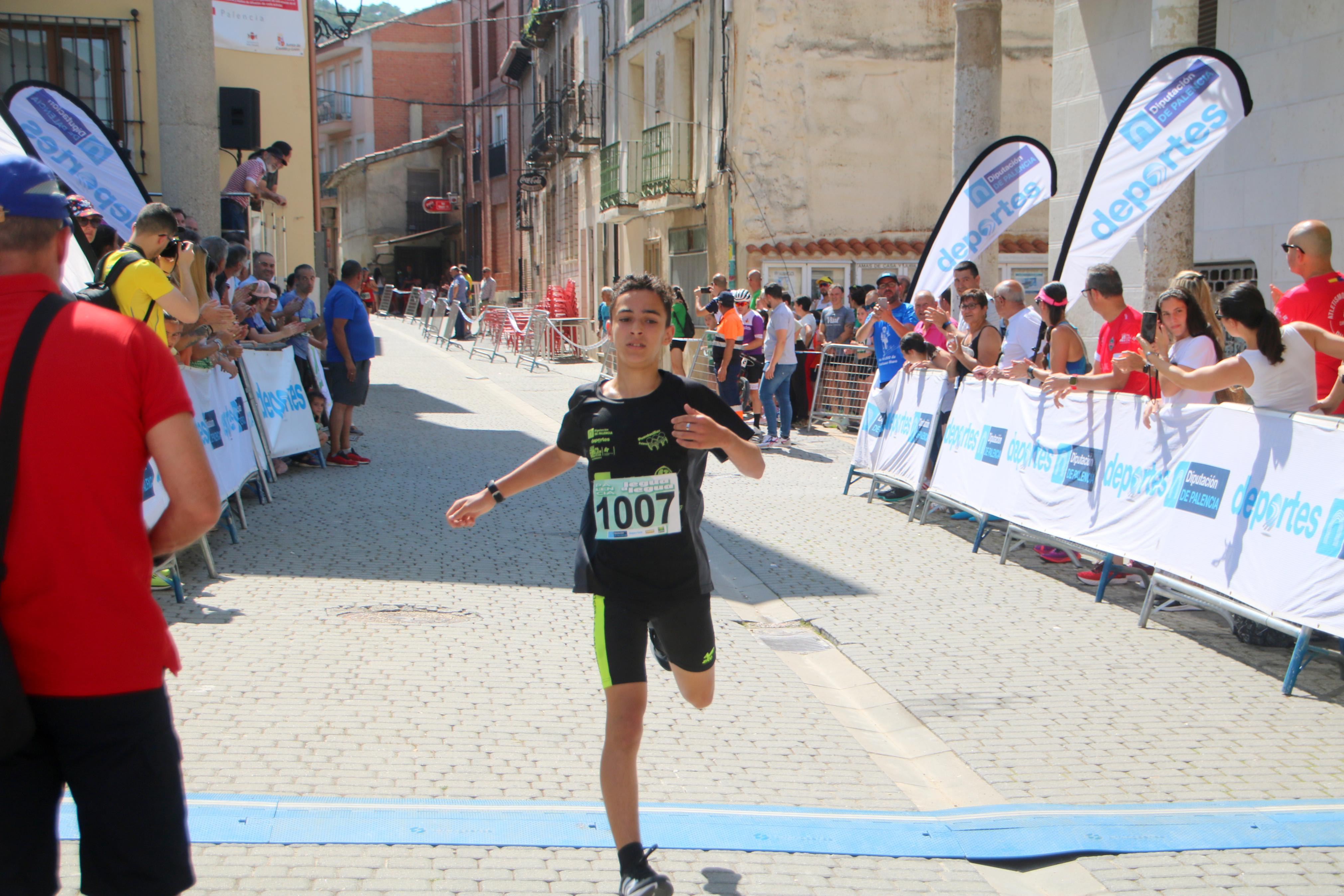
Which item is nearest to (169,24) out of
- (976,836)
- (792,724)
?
(792,724)

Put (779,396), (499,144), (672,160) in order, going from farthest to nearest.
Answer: (499,144), (672,160), (779,396)

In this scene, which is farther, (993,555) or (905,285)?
(905,285)

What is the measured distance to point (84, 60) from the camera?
53.0ft

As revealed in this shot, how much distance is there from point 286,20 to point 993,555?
15183mm

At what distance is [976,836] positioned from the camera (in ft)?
13.0

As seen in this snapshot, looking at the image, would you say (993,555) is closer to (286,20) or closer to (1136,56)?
(1136,56)

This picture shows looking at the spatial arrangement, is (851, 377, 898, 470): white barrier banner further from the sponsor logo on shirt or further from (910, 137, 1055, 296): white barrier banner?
the sponsor logo on shirt

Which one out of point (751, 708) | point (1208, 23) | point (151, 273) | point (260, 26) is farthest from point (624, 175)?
point (751, 708)

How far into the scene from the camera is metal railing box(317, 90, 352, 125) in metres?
59.3

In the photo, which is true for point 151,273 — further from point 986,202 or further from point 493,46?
point 493,46

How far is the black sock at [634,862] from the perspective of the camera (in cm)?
337

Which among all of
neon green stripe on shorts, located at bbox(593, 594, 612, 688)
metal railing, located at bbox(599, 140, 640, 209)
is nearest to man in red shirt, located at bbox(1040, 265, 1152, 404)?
neon green stripe on shorts, located at bbox(593, 594, 612, 688)

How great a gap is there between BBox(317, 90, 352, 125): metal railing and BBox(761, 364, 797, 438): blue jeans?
1991 inches

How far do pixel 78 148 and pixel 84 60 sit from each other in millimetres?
7208
